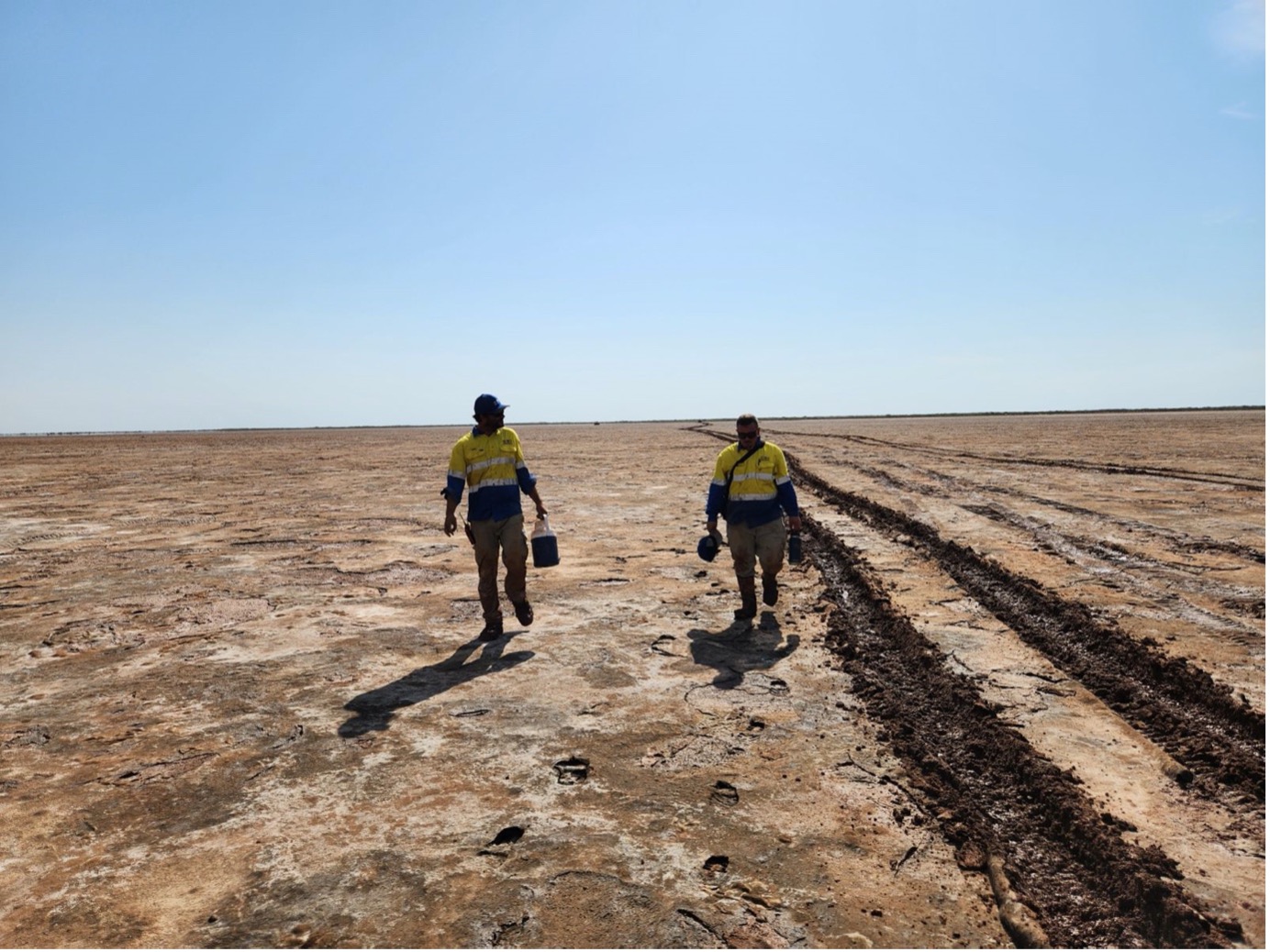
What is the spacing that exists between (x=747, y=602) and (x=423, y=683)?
9.00 ft

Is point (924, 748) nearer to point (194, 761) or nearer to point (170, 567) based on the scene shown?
point (194, 761)

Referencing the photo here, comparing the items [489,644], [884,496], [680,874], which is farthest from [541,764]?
[884,496]

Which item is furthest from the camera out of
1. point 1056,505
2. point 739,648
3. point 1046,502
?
point 1046,502

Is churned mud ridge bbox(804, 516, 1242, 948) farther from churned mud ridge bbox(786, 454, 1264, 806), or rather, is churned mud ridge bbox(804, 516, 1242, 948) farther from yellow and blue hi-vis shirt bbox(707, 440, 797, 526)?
yellow and blue hi-vis shirt bbox(707, 440, 797, 526)

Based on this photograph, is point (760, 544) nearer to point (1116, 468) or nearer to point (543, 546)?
point (543, 546)

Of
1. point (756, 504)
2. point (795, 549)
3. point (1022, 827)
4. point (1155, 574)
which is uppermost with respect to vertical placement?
point (756, 504)

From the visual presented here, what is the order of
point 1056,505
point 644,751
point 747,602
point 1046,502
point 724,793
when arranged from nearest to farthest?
point 724,793 → point 644,751 → point 747,602 → point 1056,505 → point 1046,502

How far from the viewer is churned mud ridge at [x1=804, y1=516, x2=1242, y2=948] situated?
268 cm

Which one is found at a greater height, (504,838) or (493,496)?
(493,496)

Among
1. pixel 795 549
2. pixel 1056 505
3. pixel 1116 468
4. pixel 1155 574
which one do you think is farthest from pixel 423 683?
pixel 1116 468

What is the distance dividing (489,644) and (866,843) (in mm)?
3499

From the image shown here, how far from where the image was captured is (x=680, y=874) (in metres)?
3.02

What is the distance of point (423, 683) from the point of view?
5164mm

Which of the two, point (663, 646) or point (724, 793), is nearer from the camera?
point (724, 793)
